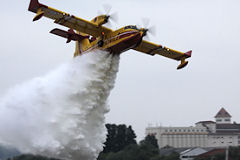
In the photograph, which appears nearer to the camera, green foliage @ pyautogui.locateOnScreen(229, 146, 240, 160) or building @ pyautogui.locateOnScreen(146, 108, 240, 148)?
green foliage @ pyautogui.locateOnScreen(229, 146, 240, 160)

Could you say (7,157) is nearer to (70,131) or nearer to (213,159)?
(70,131)

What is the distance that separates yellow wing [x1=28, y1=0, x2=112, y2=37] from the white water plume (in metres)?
1.32

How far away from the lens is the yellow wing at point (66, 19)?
859 inches

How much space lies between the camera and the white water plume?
22.1 metres

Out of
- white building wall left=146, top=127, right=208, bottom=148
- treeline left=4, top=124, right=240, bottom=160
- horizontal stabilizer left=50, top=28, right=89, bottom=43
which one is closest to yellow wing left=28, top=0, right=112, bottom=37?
horizontal stabilizer left=50, top=28, right=89, bottom=43

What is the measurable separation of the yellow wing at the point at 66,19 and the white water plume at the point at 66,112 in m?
1.32

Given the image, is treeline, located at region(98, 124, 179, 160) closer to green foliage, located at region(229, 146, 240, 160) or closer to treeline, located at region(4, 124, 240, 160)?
treeline, located at region(4, 124, 240, 160)

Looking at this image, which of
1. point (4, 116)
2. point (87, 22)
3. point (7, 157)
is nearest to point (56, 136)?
point (4, 116)

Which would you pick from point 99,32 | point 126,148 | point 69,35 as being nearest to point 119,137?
point 126,148

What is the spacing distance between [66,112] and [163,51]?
7.87 metres

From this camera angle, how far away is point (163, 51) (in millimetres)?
26531

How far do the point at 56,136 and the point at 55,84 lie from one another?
316cm

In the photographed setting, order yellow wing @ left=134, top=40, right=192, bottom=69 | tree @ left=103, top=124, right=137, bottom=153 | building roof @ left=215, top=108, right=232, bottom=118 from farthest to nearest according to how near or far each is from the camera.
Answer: building roof @ left=215, top=108, right=232, bottom=118 → tree @ left=103, top=124, right=137, bottom=153 → yellow wing @ left=134, top=40, right=192, bottom=69

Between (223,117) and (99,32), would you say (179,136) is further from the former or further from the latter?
(99,32)
